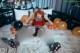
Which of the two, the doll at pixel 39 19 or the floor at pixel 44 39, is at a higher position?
the doll at pixel 39 19

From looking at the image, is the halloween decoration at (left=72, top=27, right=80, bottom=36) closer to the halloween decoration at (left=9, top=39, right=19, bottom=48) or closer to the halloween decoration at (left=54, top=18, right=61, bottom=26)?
the halloween decoration at (left=54, top=18, right=61, bottom=26)

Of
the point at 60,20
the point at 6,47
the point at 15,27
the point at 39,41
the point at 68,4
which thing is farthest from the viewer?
the point at 68,4

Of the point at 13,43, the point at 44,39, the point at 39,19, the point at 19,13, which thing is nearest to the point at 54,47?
the point at 44,39

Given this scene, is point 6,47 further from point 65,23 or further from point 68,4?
point 68,4

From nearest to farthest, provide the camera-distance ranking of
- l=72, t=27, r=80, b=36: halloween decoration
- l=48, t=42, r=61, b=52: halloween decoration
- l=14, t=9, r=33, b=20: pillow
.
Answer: l=48, t=42, r=61, b=52: halloween decoration < l=72, t=27, r=80, b=36: halloween decoration < l=14, t=9, r=33, b=20: pillow

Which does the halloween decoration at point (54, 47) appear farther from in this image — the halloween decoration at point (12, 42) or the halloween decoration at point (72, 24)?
the halloween decoration at point (72, 24)

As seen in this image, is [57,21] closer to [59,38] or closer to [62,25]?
[62,25]

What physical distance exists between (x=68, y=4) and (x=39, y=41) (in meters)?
0.77

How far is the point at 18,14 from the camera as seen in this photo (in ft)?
5.86

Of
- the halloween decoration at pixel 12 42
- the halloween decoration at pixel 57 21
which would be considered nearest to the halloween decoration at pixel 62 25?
the halloween decoration at pixel 57 21

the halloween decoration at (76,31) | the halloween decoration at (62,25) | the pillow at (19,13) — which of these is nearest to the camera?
the halloween decoration at (76,31)

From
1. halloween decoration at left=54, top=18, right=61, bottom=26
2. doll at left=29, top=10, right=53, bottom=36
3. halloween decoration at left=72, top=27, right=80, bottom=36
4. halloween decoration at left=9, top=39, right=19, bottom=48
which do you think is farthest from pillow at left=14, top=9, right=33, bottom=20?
halloween decoration at left=72, top=27, right=80, bottom=36

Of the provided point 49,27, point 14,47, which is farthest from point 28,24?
point 14,47

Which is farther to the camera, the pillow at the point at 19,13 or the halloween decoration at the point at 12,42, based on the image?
the pillow at the point at 19,13
